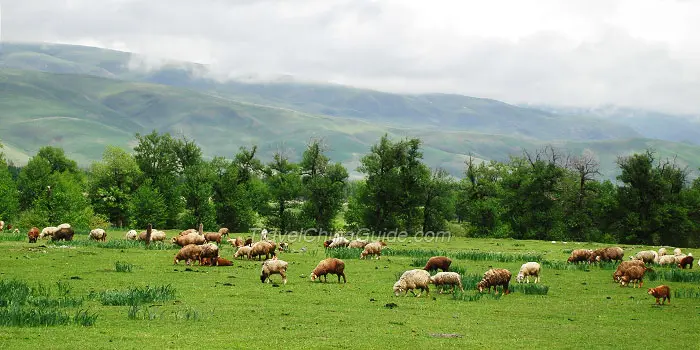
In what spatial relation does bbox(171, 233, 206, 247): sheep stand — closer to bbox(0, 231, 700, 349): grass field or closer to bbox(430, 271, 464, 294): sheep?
bbox(0, 231, 700, 349): grass field

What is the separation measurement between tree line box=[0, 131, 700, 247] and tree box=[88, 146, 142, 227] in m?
0.15

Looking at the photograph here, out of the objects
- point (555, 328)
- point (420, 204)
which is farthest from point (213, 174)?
point (555, 328)

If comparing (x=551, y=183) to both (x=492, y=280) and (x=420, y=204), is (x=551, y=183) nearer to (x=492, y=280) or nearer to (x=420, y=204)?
(x=420, y=204)

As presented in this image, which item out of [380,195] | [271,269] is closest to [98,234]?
[271,269]

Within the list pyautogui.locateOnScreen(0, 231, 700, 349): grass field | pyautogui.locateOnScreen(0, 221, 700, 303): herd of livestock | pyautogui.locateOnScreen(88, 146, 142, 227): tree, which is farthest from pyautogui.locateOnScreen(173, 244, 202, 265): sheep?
pyautogui.locateOnScreen(88, 146, 142, 227): tree

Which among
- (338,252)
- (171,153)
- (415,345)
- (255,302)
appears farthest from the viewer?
(171,153)

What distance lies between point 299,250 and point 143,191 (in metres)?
43.3

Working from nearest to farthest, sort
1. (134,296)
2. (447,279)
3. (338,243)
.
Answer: (134,296)
(447,279)
(338,243)

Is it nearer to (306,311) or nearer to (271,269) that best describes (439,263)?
(271,269)

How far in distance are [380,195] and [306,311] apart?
225 ft

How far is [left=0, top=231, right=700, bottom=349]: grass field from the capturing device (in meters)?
17.5

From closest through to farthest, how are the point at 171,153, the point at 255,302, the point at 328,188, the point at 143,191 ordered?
the point at 255,302 → the point at 143,191 → the point at 328,188 → the point at 171,153

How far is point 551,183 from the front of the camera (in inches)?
3381

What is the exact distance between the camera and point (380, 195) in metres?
90.8
